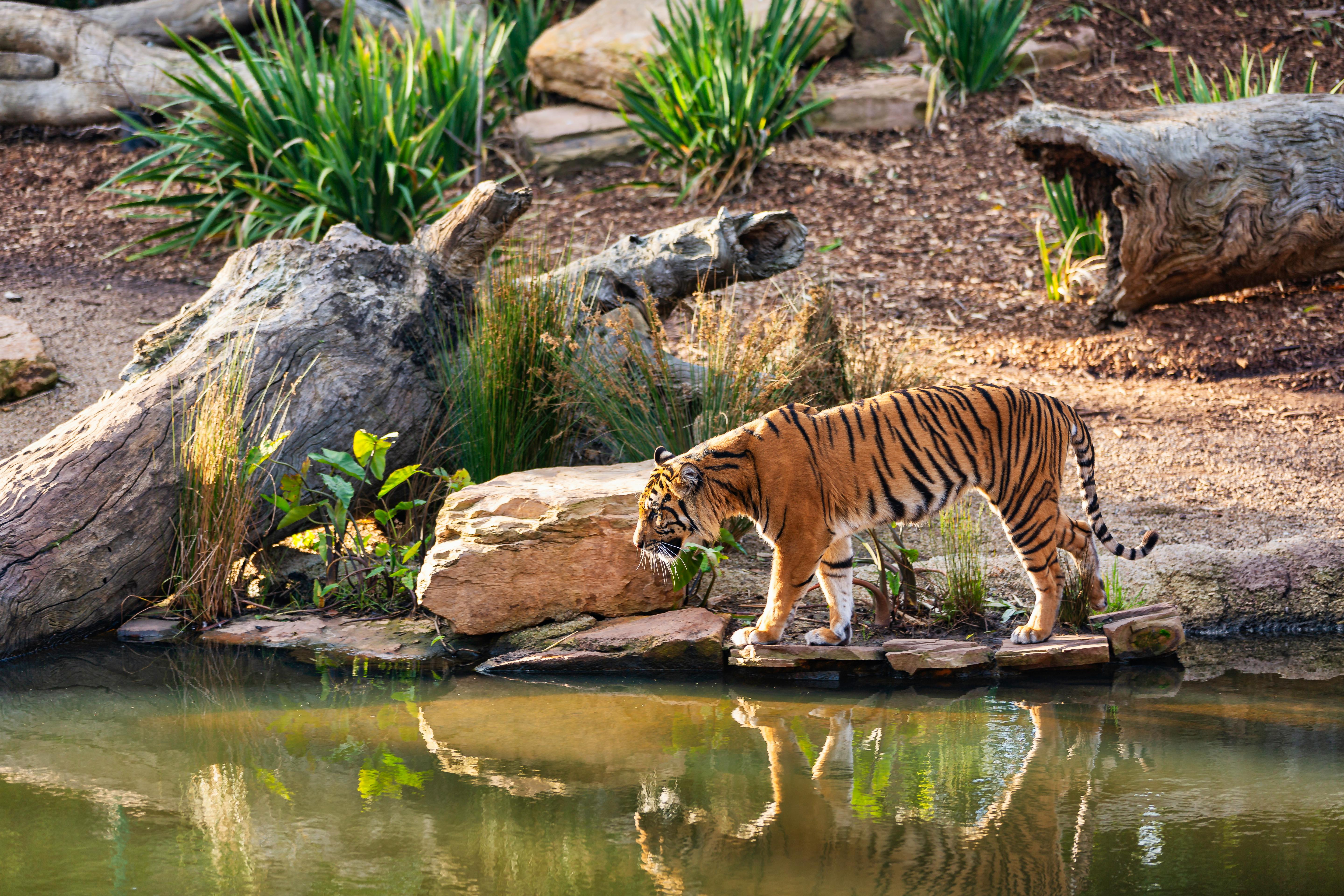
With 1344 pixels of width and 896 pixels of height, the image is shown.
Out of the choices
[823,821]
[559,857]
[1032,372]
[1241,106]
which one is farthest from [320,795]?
[1241,106]

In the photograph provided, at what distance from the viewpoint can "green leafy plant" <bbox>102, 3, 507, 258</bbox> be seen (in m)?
8.43

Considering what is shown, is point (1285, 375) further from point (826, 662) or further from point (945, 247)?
point (826, 662)

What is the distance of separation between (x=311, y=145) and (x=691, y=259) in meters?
3.84

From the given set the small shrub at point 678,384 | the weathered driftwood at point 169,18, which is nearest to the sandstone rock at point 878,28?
the weathered driftwood at point 169,18

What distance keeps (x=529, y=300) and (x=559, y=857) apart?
2936mm

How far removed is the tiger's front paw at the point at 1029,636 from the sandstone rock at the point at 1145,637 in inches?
9.8

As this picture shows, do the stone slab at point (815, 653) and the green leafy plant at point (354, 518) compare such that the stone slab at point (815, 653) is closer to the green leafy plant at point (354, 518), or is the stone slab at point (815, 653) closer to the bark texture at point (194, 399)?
the green leafy plant at point (354, 518)

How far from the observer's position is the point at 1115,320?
24.8ft

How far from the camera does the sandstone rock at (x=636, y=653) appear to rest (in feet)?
14.5

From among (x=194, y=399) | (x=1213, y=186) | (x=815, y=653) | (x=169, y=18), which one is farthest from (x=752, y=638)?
(x=169, y=18)

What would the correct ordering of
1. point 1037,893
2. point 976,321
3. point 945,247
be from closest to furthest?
point 1037,893 → point 976,321 → point 945,247

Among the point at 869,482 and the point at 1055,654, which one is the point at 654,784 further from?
the point at 1055,654

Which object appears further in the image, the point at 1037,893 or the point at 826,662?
the point at 826,662

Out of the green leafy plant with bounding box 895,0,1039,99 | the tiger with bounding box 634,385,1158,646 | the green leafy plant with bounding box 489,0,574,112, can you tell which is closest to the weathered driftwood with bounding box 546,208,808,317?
the tiger with bounding box 634,385,1158,646
